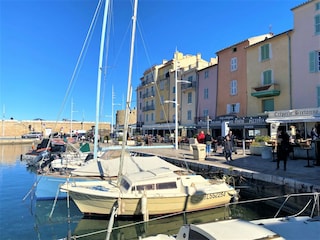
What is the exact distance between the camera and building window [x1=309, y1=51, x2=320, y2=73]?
2301 centimetres

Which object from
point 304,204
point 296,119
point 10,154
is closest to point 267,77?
point 296,119

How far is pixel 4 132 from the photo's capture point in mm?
81625

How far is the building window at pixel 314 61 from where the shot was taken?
23011mm

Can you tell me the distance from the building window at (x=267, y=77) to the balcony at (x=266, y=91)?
0.79m

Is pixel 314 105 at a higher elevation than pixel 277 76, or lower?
lower

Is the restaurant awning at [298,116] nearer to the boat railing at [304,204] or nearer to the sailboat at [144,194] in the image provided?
the boat railing at [304,204]

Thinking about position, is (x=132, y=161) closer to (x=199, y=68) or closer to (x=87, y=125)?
(x=199, y=68)

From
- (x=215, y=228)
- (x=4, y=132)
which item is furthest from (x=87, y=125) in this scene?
(x=215, y=228)

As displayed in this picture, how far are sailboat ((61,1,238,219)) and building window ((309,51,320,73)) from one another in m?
18.0

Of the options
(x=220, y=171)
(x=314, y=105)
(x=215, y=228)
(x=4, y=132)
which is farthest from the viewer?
(x=4, y=132)

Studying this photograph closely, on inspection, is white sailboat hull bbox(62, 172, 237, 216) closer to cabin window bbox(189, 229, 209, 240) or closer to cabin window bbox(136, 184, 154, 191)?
cabin window bbox(136, 184, 154, 191)


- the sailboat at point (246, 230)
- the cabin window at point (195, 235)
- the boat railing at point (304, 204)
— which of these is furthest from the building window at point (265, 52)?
the cabin window at point (195, 235)

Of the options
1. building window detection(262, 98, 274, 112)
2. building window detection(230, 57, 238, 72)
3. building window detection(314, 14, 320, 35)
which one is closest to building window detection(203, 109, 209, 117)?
building window detection(230, 57, 238, 72)

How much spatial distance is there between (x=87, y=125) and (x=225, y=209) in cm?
9231
